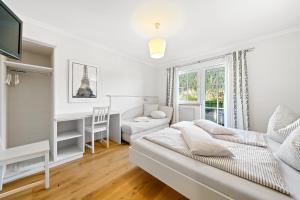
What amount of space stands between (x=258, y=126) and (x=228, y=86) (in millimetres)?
1069

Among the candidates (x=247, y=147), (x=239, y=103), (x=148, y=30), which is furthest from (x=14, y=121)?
(x=239, y=103)

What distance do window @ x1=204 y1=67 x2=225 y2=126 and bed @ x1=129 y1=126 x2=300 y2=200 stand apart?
1.68 m

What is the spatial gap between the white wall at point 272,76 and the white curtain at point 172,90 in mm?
1970

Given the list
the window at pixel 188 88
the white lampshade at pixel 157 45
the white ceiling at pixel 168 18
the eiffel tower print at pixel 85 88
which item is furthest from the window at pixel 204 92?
the eiffel tower print at pixel 85 88

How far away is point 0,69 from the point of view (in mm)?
1660

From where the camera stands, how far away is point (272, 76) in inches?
102

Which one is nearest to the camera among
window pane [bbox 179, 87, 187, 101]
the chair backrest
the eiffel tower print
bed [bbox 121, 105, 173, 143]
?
the chair backrest

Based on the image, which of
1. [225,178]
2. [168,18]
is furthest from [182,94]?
[225,178]

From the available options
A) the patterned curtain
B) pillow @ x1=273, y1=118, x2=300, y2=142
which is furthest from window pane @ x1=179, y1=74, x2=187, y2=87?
pillow @ x1=273, y1=118, x2=300, y2=142

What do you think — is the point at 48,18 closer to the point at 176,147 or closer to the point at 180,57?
the point at 176,147

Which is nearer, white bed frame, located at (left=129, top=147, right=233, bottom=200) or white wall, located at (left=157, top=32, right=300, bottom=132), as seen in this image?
white bed frame, located at (left=129, top=147, right=233, bottom=200)

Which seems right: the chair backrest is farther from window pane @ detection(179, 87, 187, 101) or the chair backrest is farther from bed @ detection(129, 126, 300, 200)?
window pane @ detection(179, 87, 187, 101)

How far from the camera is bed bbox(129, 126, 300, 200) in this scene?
35.6 inches

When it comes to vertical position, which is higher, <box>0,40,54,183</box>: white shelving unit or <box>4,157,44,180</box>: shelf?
<box>0,40,54,183</box>: white shelving unit
